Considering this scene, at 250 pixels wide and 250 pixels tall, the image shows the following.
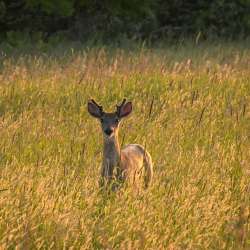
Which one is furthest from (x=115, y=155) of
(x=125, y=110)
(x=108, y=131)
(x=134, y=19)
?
(x=134, y=19)

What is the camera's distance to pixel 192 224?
500 centimetres

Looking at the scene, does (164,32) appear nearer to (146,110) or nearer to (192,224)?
(146,110)

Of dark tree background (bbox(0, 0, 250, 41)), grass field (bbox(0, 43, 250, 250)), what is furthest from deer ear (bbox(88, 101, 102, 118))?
dark tree background (bbox(0, 0, 250, 41))

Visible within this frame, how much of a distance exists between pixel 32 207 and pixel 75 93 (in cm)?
486

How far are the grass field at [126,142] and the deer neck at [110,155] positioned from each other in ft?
0.36

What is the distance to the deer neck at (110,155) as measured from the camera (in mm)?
6031

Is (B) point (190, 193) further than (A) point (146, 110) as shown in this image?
No

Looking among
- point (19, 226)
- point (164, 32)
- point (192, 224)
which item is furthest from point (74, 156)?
point (164, 32)

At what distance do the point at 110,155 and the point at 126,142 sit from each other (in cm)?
145

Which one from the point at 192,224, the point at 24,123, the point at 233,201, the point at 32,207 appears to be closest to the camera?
the point at 32,207

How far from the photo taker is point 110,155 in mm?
6102

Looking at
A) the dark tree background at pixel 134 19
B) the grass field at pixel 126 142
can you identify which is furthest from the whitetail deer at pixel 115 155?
the dark tree background at pixel 134 19

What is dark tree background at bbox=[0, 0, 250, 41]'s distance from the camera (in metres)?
22.7

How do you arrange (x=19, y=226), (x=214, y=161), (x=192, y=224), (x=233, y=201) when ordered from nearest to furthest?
(x=19, y=226)
(x=192, y=224)
(x=233, y=201)
(x=214, y=161)
